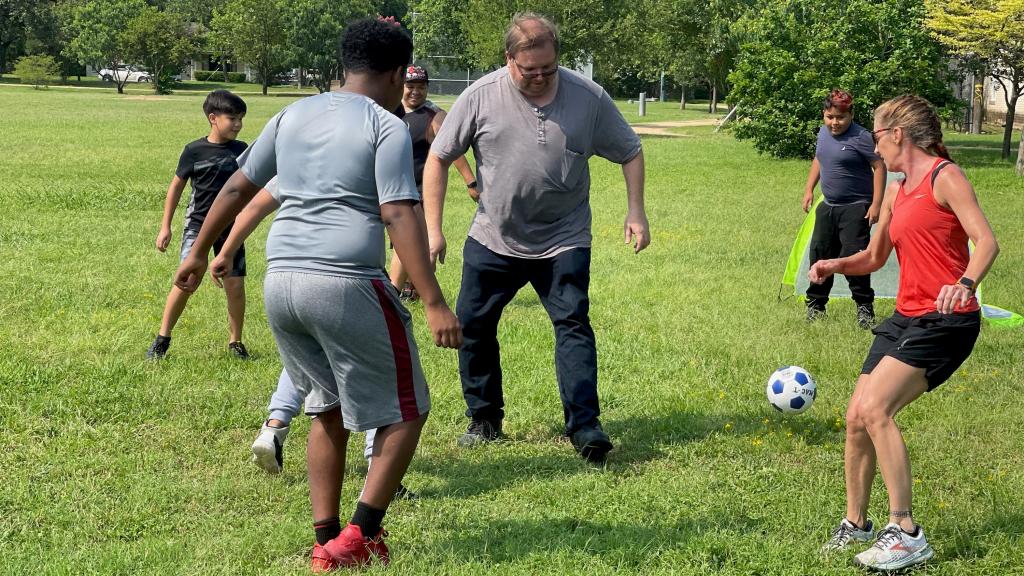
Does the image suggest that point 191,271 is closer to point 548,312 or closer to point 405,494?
point 405,494

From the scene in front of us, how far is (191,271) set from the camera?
14.9 feet

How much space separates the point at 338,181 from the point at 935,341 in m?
2.35

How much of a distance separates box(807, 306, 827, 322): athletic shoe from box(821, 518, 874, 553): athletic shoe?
5.21m

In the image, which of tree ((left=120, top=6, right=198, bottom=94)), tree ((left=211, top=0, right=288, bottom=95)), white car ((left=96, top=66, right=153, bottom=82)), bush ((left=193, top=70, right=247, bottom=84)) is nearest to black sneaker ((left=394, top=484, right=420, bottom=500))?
tree ((left=211, top=0, right=288, bottom=95))

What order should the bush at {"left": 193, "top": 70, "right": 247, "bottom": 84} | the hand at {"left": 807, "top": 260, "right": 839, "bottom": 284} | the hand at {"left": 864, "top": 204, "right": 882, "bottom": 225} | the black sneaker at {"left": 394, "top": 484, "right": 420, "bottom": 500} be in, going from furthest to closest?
the bush at {"left": 193, "top": 70, "right": 247, "bottom": 84}, the hand at {"left": 864, "top": 204, "right": 882, "bottom": 225}, the black sneaker at {"left": 394, "top": 484, "right": 420, "bottom": 500}, the hand at {"left": 807, "top": 260, "right": 839, "bottom": 284}

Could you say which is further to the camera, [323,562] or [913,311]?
[913,311]

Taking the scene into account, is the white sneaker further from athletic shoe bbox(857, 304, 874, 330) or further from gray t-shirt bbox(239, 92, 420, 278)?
athletic shoe bbox(857, 304, 874, 330)

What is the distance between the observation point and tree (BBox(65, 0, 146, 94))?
8331 cm

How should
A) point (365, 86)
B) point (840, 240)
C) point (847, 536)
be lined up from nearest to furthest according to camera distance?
point (365, 86), point (847, 536), point (840, 240)

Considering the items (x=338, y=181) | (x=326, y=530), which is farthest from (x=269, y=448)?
(x=338, y=181)

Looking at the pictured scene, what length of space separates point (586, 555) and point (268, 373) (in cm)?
353

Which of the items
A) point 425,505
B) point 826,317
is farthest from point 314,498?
point 826,317

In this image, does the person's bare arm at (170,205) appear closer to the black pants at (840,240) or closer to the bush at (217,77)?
the black pants at (840,240)

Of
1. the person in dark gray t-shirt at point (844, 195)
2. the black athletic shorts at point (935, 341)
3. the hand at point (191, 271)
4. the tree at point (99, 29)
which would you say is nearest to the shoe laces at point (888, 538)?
the black athletic shorts at point (935, 341)
